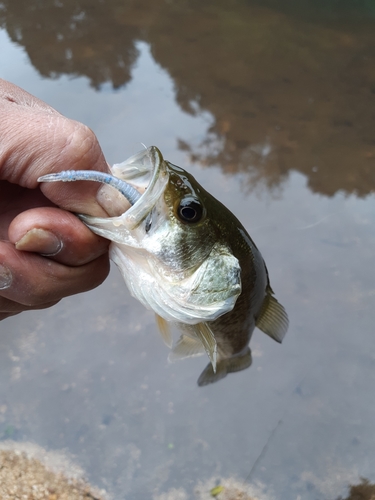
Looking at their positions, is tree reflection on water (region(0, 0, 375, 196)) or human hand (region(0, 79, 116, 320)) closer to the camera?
human hand (region(0, 79, 116, 320))

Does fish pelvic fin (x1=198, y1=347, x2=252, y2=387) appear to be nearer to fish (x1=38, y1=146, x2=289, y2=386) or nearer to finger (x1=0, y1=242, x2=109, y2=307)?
fish (x1=38, y1=146, x2=289, y2=386)

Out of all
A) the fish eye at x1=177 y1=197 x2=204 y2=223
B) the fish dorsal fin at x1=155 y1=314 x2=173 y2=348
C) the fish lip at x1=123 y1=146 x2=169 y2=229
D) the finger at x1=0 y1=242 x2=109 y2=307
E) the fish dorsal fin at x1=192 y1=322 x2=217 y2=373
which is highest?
the fish lip at x1=123 y1=146 x2=169 y2=229

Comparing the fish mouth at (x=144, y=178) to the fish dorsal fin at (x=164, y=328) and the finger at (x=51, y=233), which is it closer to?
the finger at (x=51, y=233)

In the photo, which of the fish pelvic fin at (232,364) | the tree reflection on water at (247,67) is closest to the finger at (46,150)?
the fish pelvic fin at (232,364)

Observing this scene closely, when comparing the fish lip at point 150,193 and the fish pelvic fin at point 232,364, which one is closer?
the fish lip at point 150,193

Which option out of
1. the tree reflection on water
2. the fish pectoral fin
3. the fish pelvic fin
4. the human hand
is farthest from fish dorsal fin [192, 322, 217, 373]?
the tree reflection on water

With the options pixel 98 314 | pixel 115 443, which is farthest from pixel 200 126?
pixel 115 443

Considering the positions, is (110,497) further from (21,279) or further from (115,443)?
(21,279)
